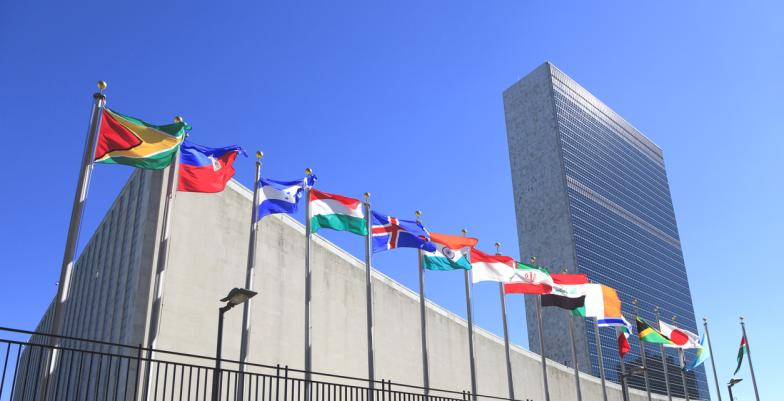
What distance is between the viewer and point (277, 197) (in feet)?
62.8

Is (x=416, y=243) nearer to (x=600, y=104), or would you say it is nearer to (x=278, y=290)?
(x=278, y=290)

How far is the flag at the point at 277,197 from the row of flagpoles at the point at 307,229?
28 millimetres

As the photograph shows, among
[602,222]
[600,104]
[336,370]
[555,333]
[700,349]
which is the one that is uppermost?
[600,104]

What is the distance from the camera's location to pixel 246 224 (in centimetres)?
2503

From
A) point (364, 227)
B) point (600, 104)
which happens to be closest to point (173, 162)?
point (364, 227)

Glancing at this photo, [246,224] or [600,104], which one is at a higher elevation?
[600,104]

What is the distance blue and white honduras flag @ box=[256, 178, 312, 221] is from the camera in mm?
18953

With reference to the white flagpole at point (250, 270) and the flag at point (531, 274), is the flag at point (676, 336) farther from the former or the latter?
the white flagpole at point (250, 270)

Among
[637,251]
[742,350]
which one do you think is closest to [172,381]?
[742,350]

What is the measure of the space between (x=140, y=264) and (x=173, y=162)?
22.5ft

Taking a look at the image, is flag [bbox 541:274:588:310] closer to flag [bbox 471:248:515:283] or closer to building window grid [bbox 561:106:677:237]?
flag [bbox 471:248:515:283]

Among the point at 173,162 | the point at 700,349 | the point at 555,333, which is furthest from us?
the point at 555,333

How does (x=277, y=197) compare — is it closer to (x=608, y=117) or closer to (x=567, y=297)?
(x=567, y=297)

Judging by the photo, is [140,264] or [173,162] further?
[140,264]
